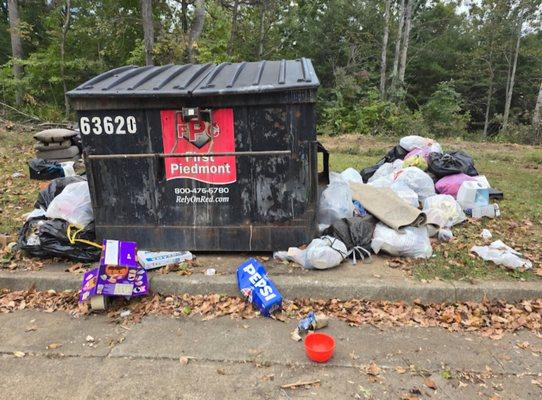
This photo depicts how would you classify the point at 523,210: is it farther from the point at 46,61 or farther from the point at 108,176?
the point at 46,61

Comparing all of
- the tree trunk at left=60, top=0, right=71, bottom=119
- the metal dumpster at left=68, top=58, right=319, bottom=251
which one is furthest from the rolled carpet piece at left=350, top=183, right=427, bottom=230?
the tree trunk at left=60, top=0, right=71, bottom=119

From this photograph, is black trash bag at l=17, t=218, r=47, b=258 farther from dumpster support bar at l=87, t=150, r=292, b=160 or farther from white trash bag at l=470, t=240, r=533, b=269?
white trash bag at l=470, t=240, r=533, b=269

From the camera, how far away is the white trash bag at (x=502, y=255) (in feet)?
12.1

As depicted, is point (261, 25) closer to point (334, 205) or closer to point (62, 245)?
point (334, 205)

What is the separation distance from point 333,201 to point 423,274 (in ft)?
4.02

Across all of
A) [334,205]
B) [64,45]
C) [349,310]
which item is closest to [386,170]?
[334,205]

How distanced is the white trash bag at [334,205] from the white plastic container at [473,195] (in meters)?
1.63

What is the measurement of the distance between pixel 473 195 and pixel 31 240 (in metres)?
4.94

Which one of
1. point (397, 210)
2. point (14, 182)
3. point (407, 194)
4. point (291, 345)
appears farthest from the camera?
point (14, 182)

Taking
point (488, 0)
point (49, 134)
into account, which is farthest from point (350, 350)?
point (488, 0)

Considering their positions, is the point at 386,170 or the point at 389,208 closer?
the point at 389,208

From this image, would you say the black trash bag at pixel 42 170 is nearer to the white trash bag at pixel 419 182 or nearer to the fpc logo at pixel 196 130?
the fpc logo at pixel 196 130

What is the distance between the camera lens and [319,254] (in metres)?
3.61

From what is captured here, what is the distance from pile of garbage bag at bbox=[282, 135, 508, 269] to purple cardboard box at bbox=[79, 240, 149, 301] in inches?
50.1
